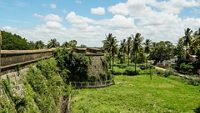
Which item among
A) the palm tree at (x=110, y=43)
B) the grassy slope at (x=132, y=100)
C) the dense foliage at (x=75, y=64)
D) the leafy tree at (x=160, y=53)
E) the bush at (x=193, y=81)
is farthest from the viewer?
the leafy tree at (x=160, y=53)

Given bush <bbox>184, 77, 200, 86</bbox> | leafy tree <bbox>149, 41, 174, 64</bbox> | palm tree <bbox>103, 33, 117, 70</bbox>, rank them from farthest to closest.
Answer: leafy tree <bbox>149, 41, 174, 64</bbox> < palm tree <bbox>103, 33, 117, 70</bbox> < bush <bbox>184, 77, 200, 86</bbox>

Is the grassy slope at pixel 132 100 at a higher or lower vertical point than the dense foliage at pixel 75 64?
lower

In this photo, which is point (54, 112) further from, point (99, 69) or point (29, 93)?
point (99, 69)

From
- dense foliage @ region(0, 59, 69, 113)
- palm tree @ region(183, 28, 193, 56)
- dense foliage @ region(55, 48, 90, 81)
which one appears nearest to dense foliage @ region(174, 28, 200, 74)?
palm tree @ region(183, 28, 193, 56)

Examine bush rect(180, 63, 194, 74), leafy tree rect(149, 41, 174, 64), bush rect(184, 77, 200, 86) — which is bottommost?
bush rect(184, 77, 200, 86)

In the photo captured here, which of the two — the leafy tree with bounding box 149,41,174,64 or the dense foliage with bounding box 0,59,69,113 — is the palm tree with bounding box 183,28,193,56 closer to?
the leafy tree with bounding box 149,41,174,64

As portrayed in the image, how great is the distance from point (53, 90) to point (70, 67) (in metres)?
17.7

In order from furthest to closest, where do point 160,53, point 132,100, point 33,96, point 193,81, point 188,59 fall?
1. point 160,53
2. point 188,59
3. point 193,81
4. point 132,100
5. point 33,96

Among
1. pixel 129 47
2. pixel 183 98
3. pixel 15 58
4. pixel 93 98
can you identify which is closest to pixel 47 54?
pixel 93 98

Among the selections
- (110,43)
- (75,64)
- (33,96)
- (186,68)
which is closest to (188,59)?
(186,68)

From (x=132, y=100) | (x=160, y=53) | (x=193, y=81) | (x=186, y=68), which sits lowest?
(x=193, y=81)

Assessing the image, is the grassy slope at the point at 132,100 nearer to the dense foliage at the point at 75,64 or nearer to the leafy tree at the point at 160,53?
the dense foliage at the point at 75,64

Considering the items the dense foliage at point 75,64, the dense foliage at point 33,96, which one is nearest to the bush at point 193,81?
the dense foliage at point 75,64

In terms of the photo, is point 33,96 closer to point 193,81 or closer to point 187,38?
point 193,81
